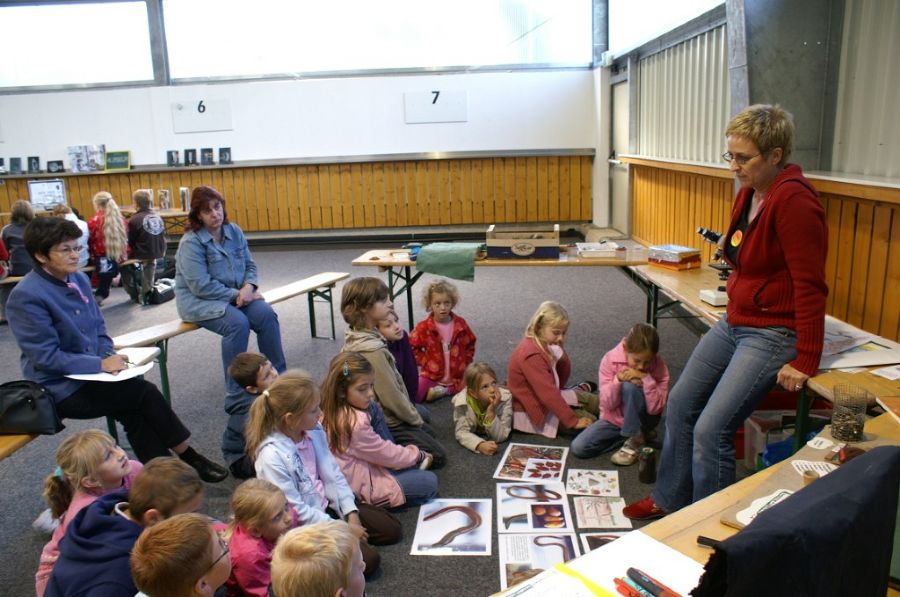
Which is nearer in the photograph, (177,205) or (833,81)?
(833,81)

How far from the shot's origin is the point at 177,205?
37.3 ft

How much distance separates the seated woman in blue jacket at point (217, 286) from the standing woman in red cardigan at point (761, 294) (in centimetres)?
310

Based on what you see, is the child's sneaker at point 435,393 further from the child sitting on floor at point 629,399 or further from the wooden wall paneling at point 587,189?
the wooden wall paneling at point 587,189

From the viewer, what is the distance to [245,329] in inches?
186

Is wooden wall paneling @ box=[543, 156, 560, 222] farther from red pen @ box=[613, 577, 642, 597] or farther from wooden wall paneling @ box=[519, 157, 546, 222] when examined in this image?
red pen @ box=[613, 577, 642, 597]

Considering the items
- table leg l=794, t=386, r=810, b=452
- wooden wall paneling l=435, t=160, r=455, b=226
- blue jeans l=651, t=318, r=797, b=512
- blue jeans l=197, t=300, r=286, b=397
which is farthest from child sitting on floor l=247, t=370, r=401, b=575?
wooden wall paneling l=435, t=160, r=455, b=226

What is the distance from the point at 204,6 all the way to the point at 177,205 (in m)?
3.11

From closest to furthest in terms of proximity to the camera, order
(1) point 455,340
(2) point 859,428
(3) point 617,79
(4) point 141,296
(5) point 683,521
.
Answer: (5) point 683,521
(2) point 859,428
(1) point 455,340
(4) point 141,296
(3) point 617,79

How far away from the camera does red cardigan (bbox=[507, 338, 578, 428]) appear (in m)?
3.89

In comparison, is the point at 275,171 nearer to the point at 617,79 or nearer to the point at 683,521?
the point at 617,79

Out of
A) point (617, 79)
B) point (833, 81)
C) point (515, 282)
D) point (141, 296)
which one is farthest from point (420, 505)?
point (617, 79)

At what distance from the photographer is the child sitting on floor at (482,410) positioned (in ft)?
12.8

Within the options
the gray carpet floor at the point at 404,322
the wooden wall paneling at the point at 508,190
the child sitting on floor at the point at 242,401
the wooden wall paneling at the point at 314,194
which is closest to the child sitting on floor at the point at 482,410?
the gray carpet floor at the point at 404,322

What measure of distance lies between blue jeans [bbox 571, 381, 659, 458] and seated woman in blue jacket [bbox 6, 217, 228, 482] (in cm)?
188
